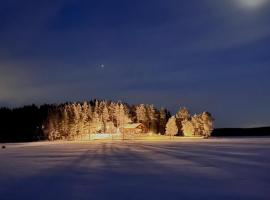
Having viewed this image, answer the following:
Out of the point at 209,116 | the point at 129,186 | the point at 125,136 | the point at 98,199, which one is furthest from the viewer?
the point at 209,116

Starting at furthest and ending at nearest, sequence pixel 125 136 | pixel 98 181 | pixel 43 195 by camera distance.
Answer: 1. pixel 125 136
2. pixel 98 181
3. pixel 43 195

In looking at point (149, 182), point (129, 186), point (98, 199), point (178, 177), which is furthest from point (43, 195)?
point (178, 177)

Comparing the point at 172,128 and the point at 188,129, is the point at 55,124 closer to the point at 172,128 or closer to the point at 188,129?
the point at 172,128

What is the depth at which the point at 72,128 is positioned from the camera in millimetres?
182250

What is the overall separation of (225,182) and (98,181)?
5.24 m

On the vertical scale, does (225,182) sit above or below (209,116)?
below

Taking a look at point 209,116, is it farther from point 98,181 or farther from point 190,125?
point 98,181

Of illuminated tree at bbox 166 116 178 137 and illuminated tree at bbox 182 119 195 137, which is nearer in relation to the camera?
illuminated tree at bbox 182 119 195 137

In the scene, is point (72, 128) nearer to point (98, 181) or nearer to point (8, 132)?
point (8, 132)

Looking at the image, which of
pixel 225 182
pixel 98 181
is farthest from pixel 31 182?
pixel 225 182

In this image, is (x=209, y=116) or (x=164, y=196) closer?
(x=164, y=196)

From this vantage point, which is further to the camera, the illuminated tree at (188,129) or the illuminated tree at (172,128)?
the illuminated tree at (172,128)

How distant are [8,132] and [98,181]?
166m

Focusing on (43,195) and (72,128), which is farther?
(72,128)
